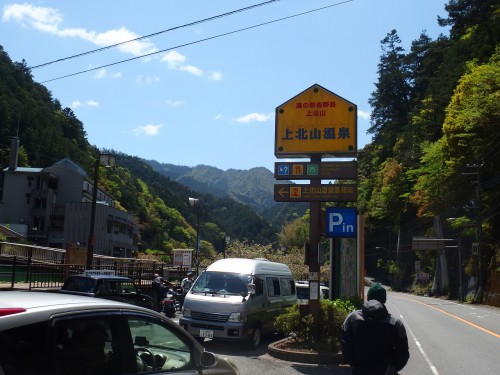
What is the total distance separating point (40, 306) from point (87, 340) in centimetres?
45

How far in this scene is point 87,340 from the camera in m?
3.55

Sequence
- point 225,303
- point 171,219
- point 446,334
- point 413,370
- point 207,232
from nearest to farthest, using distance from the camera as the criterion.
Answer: point 413,370
point 225,303
point 446,334
point 171,219
point 207,232

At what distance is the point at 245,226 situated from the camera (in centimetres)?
18138

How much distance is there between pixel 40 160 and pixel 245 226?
95597 mm

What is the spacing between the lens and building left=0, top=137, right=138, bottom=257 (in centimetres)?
7088

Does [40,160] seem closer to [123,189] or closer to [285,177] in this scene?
[123,189]

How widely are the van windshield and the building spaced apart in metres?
58.4

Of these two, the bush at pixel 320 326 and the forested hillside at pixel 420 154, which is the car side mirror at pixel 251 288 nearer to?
the bush at pixel 320 326

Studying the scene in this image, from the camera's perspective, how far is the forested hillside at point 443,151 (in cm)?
4212

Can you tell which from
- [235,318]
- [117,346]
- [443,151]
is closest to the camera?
[117,346]

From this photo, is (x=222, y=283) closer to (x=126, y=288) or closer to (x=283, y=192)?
(x=283, y=192)

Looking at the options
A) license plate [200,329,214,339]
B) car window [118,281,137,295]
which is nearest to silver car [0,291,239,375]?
license plate [200,329,214,339]

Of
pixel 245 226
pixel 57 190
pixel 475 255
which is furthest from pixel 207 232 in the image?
pixel 475 255

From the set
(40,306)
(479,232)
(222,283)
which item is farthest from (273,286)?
(479,232)
